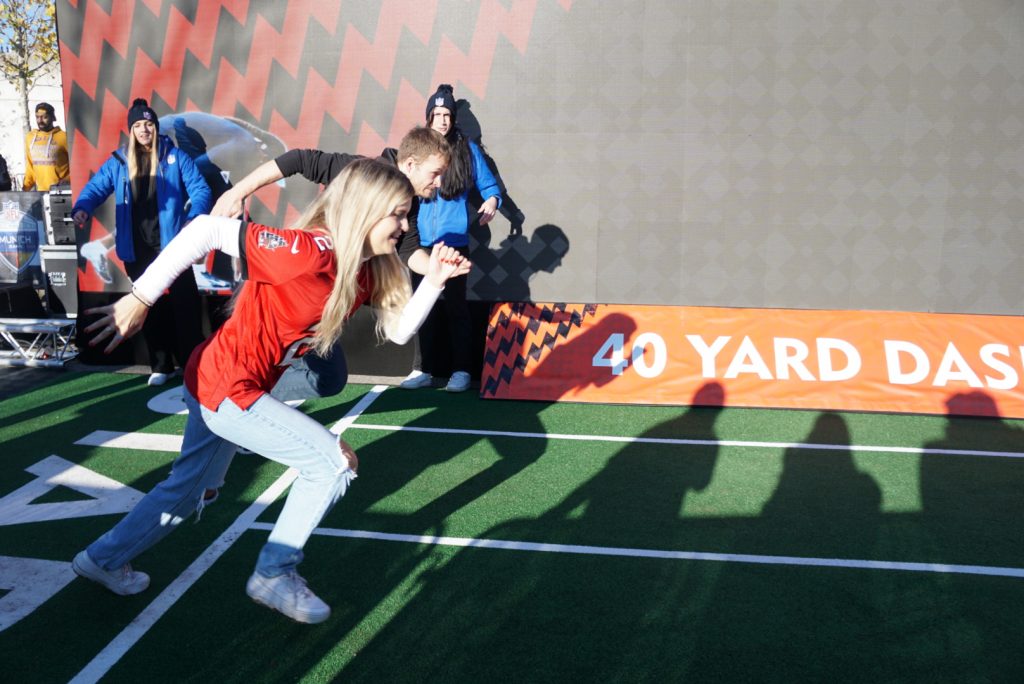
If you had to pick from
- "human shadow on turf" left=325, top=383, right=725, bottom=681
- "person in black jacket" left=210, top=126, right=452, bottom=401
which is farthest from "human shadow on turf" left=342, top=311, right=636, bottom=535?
"person in black jacket" left=210, top=126, right=452, bottom=401

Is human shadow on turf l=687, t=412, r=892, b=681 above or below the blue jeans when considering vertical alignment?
below

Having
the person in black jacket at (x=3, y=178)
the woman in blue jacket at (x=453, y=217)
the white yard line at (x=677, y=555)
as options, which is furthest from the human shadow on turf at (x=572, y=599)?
the person in black jacket at (x=3, y=178)

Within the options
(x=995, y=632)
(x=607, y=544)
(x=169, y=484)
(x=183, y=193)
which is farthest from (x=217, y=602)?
(x=183, y=193)

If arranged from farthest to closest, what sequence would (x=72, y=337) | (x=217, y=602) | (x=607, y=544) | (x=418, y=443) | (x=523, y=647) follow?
(x=72, y=337) → (x=418, y=443) → (x=607, y=544) → (x=217, y=602) → (x=523, y=647)

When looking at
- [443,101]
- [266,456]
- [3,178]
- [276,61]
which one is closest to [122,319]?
[266,456]

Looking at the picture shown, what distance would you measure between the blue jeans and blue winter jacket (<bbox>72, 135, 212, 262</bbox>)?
4470mm

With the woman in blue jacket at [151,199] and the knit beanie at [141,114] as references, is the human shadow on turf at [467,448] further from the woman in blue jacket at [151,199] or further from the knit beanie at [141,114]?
the knit beanie at [141,114]

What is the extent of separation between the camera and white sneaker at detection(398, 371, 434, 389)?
24.5 feet

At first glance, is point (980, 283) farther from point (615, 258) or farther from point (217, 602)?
point (217, 602)

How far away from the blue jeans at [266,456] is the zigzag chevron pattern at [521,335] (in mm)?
3850

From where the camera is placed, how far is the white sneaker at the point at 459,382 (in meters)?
7.34

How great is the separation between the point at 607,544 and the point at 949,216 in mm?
5323

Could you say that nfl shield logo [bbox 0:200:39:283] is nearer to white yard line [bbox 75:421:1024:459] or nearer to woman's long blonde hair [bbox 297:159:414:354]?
white yard line [bbox 75:421:1024:459]

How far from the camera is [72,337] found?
867 centimetres
